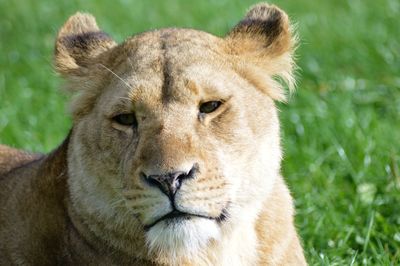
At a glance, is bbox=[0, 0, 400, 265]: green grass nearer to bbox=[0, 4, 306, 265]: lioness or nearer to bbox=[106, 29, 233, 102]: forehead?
bbox=[0, 4, 306, 265]: lioness

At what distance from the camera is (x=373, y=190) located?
A: 5855 mm

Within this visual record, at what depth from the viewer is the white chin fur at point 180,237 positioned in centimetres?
380

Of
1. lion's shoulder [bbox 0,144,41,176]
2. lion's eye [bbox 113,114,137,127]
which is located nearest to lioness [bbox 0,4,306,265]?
lion's eye [bbox 113,114,137,127]

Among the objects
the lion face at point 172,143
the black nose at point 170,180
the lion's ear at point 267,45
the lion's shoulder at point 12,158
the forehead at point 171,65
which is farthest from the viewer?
the lion's shoulder at point 12,158

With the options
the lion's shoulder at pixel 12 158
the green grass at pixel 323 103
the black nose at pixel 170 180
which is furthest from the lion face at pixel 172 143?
the lion's shoulder at pixel 12 158

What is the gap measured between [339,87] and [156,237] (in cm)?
403

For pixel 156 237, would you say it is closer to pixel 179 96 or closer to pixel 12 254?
pixel 179 96

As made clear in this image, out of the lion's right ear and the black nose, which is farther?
the lion's right ear

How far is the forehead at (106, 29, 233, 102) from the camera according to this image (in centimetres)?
400

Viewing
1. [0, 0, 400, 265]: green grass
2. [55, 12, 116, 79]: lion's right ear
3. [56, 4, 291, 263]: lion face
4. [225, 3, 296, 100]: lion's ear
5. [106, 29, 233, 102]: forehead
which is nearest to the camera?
[56, 4, 291, 263]: lion face

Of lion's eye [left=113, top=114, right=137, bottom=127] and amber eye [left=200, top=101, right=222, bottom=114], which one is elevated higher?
lion's eye [left=113, top=114, right=137, bottom=127]

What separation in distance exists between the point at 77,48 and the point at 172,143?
3.17 feet

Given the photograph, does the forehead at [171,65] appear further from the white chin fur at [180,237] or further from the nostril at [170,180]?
the white chin fur at [180,237]

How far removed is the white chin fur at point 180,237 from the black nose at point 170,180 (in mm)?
151
